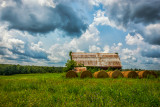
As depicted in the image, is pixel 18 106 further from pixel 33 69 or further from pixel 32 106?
Result: pixel 33 69

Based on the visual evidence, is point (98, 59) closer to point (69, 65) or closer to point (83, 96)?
point (69, 65)

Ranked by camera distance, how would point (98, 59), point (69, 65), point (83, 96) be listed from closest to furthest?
point (83, 96), point (69, 65), point (98, 59)

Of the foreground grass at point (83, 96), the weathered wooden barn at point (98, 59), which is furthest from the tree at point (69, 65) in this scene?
the foreground grass at point (83, 96)

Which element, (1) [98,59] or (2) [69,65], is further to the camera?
(1) [98,59]

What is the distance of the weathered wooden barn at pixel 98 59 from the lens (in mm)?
29125

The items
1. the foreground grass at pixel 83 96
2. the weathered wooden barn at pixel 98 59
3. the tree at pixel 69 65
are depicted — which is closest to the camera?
the foreground grass at pixel 83 96

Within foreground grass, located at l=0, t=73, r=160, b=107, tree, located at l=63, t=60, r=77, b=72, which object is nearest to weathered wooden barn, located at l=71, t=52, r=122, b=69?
tree, located at l=63, t=60, r=77, b=72

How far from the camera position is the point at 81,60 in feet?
96.3

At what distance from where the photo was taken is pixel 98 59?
3106 centimetres

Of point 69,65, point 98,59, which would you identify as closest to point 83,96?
point 69,65

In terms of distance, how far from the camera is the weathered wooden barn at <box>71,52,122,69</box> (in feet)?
95.6

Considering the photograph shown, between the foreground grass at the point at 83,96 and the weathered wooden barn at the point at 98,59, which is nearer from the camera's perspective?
the foreground grass at the point at 83,96

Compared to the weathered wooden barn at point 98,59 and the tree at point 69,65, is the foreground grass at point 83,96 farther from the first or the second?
the weathered wooden barn at point 98,59

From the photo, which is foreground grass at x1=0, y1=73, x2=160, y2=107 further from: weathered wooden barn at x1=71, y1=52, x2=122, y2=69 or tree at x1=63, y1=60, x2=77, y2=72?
weathered wooden barn at x1=71, y1=52, x2=122, y2=69
